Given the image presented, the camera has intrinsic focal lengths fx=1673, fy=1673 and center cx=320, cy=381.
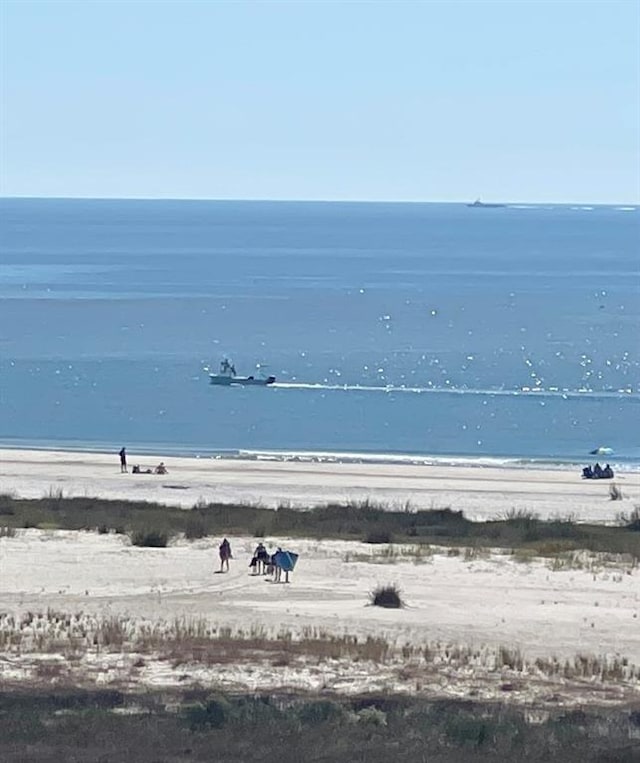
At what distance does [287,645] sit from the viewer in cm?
1898

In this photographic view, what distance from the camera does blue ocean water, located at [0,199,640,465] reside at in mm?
61125

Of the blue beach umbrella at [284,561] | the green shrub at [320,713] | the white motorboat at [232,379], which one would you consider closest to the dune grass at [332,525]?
the blue beach umbrella at [284,561]

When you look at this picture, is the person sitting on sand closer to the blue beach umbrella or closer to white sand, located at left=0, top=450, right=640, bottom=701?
white sand, located at left=0, top=450, right=640, bottom=701

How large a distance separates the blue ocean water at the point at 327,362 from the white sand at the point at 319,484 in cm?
532

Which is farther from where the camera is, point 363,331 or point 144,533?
point 363,331

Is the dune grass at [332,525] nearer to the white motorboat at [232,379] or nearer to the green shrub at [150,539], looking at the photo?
the green shrub at [150,539]

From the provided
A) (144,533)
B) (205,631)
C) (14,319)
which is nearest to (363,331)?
(14,319)

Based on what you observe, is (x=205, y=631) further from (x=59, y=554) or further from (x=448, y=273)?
(x=448, y=273)

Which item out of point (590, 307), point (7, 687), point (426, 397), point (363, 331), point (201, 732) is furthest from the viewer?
point (590, 307)

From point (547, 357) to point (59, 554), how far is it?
2652 inches

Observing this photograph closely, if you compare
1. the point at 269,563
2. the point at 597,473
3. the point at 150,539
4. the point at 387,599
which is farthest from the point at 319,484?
the point at 387,599

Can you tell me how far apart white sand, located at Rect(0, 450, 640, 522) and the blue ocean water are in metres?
5.32

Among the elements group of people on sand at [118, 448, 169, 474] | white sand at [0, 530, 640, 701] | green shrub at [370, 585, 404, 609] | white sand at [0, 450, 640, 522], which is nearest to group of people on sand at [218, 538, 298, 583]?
white sand at [0, 530, 640, 701]

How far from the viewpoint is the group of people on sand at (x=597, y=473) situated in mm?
48188
